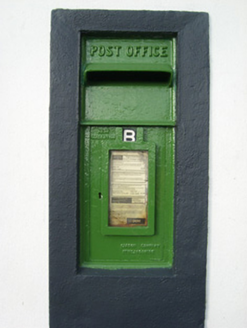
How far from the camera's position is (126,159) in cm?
188

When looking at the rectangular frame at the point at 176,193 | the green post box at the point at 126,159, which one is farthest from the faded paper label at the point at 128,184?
the rectangular frame at the point at 176,193

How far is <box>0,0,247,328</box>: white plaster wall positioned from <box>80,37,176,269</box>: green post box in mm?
272

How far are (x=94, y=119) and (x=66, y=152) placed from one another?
0.31m

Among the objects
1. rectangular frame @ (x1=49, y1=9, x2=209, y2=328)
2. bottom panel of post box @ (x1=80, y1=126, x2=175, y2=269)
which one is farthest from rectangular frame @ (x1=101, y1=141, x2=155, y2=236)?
rectangular frame @ (x1=49, y1=9, x2=209, y2=328)

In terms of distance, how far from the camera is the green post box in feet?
6.13

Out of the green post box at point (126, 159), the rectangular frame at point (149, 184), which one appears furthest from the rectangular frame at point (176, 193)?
the rectangular frame at point (149, 184)
